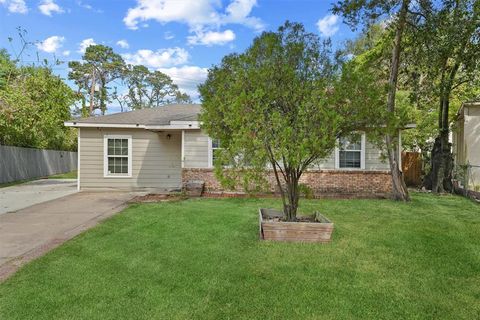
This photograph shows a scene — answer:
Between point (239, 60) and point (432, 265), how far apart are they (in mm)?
4187

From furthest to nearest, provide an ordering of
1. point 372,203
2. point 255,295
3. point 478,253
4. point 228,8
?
point 228,8, point 372,203, point 478,253, point 255,295

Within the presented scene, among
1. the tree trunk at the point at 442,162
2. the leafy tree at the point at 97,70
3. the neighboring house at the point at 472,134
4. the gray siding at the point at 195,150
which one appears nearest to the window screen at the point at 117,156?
the gray siding at the point at 195,150

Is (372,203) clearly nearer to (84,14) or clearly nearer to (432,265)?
(432,265)

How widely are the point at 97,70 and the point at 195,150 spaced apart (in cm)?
3316

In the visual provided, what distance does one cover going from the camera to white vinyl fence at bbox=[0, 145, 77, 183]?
19359mm

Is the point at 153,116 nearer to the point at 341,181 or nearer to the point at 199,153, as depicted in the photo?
the point at 199,153

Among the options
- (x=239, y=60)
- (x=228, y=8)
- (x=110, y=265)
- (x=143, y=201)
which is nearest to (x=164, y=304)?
(x=110, y=265)

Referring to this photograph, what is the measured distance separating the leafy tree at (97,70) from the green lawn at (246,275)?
124 feet

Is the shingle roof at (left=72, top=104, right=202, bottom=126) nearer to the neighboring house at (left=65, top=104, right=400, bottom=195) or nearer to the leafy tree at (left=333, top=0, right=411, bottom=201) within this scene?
the neighboring house at (left=65, top=104, right=400, bottom=195)

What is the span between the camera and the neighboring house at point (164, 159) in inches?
534

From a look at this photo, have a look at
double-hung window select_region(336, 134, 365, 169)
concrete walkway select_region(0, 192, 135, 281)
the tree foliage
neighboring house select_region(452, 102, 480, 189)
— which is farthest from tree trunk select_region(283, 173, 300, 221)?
the tree foliage

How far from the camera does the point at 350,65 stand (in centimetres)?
645

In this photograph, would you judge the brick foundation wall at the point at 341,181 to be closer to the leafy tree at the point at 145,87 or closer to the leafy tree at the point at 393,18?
the leafy tree at the point at 393,18

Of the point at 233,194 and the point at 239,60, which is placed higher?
the point at 239,60
